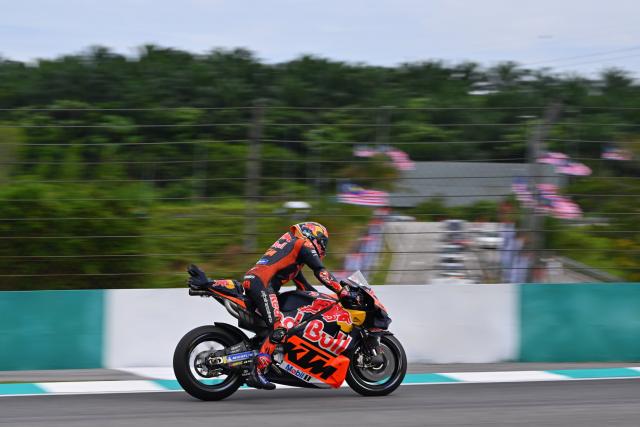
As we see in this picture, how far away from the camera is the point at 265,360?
7645mm

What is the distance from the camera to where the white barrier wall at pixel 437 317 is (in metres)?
9.41

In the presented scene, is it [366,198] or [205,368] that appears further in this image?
[366,198]

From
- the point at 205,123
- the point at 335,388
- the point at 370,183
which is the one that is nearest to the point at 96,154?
the point at 205,123

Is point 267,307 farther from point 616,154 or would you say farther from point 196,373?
point 616,154

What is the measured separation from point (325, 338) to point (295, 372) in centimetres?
37

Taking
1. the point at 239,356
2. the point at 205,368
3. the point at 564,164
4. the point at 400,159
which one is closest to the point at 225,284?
the point at 239,356

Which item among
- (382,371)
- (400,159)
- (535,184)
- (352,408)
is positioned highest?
(400,159)

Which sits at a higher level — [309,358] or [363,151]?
[363,151]

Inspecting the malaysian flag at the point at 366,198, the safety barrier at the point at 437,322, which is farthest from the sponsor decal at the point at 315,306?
the malaysian flag at the point at 366,198

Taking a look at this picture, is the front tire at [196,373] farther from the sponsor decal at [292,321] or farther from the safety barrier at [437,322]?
the safety barrier at [437,322]

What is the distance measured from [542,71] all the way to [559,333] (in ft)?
61.9

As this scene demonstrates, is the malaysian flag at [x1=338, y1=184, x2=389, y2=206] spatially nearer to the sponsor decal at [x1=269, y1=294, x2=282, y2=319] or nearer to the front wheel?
the front wheel

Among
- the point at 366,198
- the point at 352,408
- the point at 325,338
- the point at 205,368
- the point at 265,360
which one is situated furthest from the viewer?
the point at 366,198

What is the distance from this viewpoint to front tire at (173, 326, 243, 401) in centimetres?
734
